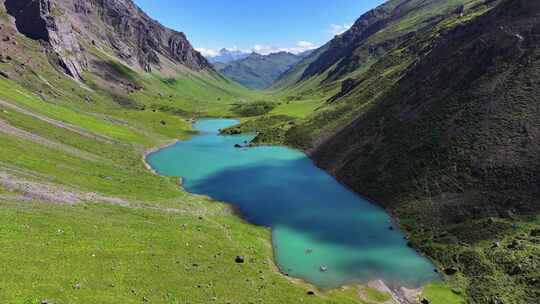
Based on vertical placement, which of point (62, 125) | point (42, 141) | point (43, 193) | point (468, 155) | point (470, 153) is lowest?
point (43, 193)

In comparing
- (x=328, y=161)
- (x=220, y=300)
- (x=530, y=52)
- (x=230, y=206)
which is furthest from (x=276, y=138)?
(x=220, y=300)

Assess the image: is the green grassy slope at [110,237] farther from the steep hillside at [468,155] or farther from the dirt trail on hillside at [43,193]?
the steep hillside at [468,155]

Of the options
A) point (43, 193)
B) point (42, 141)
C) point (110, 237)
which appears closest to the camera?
point (110, 237)

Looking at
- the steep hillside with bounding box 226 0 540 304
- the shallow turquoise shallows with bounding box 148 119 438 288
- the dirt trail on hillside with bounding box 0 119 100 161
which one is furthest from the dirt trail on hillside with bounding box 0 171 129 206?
the steep hillside with bounding box 226 0 540 304

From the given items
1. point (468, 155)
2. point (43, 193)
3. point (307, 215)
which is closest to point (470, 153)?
point (468, 155)

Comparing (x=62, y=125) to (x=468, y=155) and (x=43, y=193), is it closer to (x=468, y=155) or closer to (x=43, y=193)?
(x=43, y=193)

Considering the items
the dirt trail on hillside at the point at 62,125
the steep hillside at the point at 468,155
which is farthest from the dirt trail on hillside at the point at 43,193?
the steep hillside at the point at 468,155

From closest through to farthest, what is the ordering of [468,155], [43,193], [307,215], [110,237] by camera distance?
[110,237], [43,193], [307,215], [468,155]
